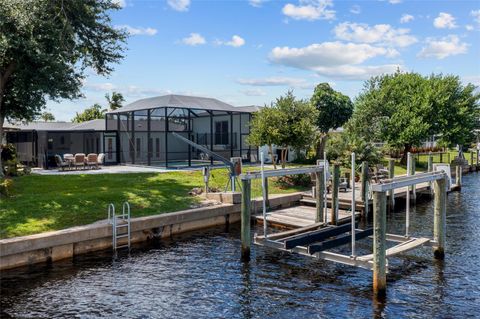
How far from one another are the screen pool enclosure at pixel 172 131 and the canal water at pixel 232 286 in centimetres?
1774

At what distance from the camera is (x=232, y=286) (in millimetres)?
10141

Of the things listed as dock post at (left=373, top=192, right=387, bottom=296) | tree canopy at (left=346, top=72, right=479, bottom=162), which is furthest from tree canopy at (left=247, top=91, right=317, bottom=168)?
dock post at (left=373, top=192, right=387, bottom=296)

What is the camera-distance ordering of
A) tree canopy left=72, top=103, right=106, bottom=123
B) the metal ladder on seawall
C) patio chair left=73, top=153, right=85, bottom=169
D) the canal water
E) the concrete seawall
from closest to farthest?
the canal water → the concrete seawall → the metal ladder on seawall → patio chair left=73, top=153, right=85, bottom=169 → tree canopy left=72, top=103, right=106, bottom=123

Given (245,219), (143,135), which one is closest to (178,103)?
(143,135)

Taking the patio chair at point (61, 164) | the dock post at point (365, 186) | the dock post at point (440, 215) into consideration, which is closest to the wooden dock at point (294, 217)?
the dock post at point (365, 186)

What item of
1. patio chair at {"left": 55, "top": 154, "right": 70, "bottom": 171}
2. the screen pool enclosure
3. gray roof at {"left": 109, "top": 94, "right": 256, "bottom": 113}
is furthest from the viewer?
the screen pool enclosure

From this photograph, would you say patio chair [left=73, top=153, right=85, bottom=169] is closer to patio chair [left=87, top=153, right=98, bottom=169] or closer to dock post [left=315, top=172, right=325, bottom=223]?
patio chair [left=87, top=153, right=98, bottom=169]

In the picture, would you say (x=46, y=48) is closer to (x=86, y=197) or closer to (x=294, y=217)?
(x=86, y=197)

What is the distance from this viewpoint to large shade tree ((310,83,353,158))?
44156 mm

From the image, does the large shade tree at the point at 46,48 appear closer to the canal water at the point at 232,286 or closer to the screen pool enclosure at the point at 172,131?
the screen pool enclosure at the point at 172,131

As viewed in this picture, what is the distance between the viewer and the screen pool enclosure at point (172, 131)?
99.5ft

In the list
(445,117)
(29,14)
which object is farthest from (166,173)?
(445,117)

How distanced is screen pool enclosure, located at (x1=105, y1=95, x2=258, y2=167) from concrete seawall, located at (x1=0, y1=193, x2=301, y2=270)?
1375 cm

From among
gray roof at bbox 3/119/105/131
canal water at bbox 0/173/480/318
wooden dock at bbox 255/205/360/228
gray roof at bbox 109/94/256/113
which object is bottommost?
canal water at bbox 0/173/480/318
